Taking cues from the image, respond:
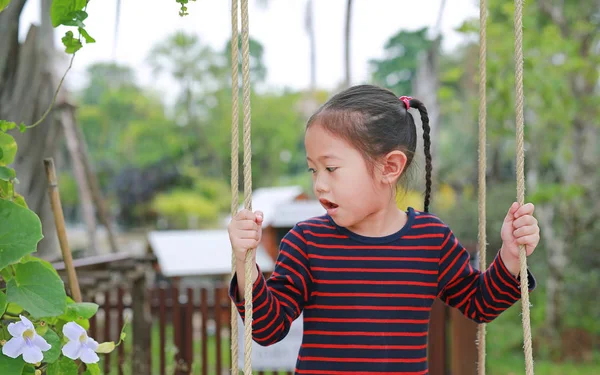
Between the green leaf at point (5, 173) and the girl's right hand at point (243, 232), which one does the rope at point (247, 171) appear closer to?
the girl's right hand at point (243, 232)

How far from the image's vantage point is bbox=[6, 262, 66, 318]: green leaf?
1175 mm

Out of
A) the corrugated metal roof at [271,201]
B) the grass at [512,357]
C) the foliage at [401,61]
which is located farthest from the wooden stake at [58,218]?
the foliage at [401,61]

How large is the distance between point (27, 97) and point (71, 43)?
1.06 metres

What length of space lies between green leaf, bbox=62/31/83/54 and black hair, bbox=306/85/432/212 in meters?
0.52

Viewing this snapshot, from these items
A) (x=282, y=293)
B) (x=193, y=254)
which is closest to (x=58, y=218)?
(x=282, y=293)

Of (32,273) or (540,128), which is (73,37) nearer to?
(32,273)

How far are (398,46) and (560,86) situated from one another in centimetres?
1102

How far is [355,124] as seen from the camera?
139 centimetres

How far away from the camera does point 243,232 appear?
123 centimetres

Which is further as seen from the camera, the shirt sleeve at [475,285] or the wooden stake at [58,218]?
the wooden stake at [58,218]

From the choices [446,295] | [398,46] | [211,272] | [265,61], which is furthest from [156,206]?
[446,295]

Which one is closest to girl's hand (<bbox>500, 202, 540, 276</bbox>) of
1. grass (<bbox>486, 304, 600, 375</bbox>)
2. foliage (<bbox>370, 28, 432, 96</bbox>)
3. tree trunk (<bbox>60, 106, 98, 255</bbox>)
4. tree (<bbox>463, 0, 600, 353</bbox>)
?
tree trunk (<bbox>60, 106, 98, 255</bbox>)

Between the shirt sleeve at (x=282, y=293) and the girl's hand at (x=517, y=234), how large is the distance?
406 millimetres

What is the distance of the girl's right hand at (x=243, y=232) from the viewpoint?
1229 mm
